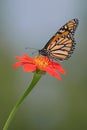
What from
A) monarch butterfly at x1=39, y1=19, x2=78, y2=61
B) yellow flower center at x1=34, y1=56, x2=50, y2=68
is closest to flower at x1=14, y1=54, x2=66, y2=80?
yellow flower center at x1=34, y1=56, x2=50, y2=68

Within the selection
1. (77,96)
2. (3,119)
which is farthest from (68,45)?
(77,96)

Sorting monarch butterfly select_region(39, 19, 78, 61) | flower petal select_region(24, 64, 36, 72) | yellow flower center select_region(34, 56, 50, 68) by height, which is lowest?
monarch butterfly select_region(39, 19, 78, 61)

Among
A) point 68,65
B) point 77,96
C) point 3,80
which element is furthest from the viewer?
point 68,65

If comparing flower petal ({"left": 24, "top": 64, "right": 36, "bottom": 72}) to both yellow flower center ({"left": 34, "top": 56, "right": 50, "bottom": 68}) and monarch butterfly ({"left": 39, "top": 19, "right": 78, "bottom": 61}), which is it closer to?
yellow flower center ({"left": 34, "top": 56, "right": 50, "bottom": 68})

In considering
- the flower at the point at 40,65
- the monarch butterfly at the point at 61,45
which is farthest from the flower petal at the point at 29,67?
the monarch butterfly at the point at 61,45

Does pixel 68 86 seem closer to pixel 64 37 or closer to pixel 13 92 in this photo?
pixel 13 92

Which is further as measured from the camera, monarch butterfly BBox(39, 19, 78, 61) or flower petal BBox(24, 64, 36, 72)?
monarch butterfly BBox(39, 19, 78, 61)

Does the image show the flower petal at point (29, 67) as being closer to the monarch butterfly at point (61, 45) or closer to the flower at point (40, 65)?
the flower at point (40, 65)
